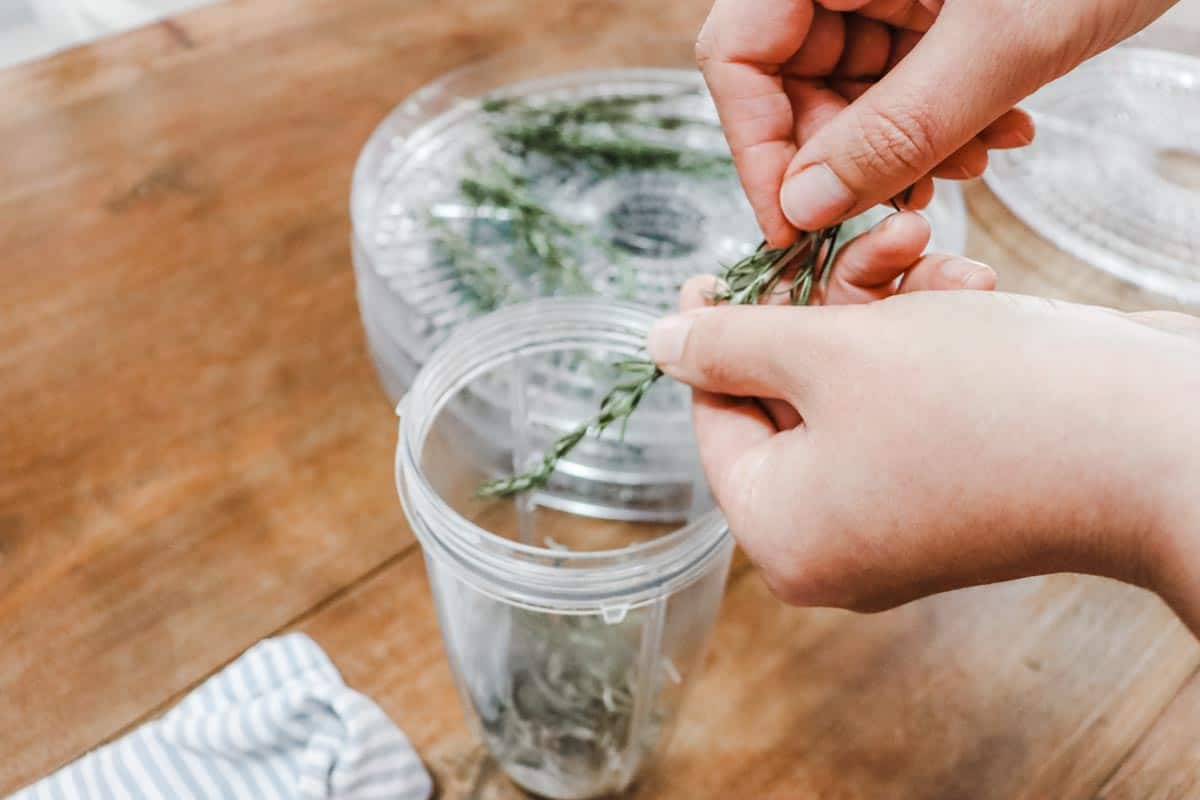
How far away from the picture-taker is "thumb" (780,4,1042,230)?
44 cm

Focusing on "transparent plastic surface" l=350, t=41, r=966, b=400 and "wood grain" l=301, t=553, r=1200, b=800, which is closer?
"wood grain" l=301, t=553, r=1200, b=800

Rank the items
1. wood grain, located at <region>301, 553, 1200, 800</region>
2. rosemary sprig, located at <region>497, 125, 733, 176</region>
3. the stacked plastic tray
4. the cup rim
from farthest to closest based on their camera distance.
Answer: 1. rosemary sprig, located at <region>497, 125, 733, 176</region>
2. the stacked plastic tray
3. wood grain, located at <region>301, 553, 1200, 800</region>
4. the cup rim

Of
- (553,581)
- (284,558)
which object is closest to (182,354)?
(284,558)

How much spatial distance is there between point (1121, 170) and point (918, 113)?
614mm

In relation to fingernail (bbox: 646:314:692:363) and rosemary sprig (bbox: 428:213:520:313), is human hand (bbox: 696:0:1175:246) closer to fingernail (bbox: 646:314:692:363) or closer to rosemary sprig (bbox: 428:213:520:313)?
fingernail (bbox: 646:314:692:363)

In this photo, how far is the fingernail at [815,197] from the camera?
47 cm

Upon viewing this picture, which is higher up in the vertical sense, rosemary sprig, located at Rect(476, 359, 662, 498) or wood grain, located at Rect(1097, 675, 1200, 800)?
rosemary sprig, located at Rect(476, 359, 662, 498)

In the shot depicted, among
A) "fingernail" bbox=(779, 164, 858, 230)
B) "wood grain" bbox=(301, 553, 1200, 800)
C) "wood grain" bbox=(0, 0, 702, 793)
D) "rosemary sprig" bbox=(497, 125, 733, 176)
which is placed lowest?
"wood grain" bbox=(301, 553, 1200, 800)

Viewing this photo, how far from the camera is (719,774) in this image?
560 mm

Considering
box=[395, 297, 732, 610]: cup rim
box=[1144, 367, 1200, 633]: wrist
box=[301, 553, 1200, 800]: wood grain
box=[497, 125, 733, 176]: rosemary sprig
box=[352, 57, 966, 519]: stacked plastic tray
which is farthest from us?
box=[497, 125, 733, 176]: rosemary sprig

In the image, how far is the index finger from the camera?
53 cm

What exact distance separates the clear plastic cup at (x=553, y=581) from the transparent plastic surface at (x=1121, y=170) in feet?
1.58

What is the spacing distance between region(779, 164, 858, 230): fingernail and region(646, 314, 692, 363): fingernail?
78 mm

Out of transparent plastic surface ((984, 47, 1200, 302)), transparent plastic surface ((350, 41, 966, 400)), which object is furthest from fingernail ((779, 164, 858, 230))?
transparent plastic surface ((984, 47, 1200, 302))
